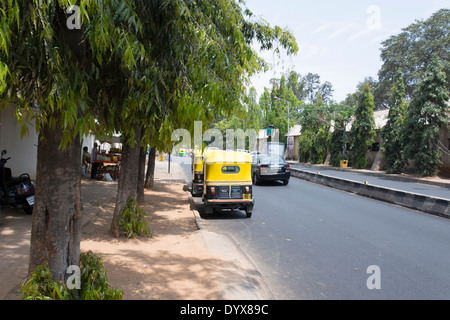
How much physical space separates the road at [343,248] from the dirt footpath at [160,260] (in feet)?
1.79

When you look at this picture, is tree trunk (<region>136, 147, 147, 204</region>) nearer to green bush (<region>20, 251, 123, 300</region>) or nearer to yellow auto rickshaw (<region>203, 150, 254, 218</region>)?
yellow auto rickshaw (<region>203, 150, 254, 218</region>)

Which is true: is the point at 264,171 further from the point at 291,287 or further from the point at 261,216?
the point at 291,287

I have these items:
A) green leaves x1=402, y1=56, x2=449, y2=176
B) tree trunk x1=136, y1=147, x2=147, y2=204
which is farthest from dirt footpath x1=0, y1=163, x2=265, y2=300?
green leaves x1=402, y1=56, x2=449, y2=176

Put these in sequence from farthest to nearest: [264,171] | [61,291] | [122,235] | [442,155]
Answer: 1. [442,155]
2. [264,171]
3. [122,235]
4. [61,291]

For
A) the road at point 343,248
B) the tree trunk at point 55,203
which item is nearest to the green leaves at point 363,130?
the road at point 343,248

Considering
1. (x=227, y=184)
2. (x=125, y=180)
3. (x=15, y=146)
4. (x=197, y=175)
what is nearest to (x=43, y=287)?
(x=125, y=180)

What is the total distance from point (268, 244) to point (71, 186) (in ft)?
15.7

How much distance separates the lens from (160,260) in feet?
19.6

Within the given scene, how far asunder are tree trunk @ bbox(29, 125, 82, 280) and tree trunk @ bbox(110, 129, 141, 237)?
12.3ft

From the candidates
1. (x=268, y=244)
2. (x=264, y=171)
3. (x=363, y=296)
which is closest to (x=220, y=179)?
(x=268, y=244)

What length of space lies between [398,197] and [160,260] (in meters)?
10.0

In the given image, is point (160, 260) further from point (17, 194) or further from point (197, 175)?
point (197, 175)

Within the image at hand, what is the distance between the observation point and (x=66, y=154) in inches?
141

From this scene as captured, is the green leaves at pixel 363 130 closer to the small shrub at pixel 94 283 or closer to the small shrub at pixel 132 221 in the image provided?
the small shrub at pixel 132 221
